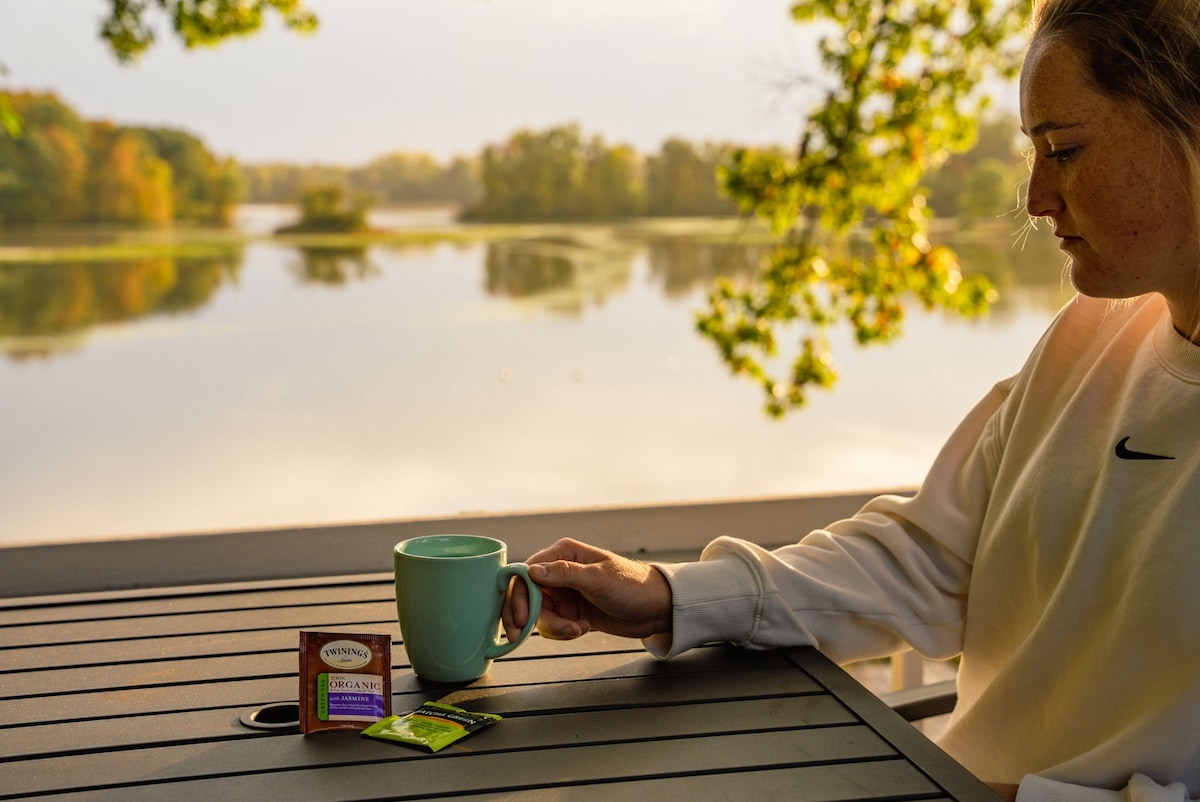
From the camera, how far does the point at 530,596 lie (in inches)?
36.3

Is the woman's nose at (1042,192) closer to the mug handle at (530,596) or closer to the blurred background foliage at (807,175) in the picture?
the mug handle at (530,596)

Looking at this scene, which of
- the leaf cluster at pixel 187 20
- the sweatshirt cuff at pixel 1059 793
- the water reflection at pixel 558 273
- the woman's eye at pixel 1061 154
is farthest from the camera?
the water reflection at pixel 558 273

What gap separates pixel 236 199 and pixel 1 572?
163 inches

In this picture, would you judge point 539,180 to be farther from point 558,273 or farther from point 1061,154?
point 1061,154

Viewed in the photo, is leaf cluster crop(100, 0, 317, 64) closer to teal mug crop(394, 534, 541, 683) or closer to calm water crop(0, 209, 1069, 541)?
calm water crop(0, 209, 1069, 541)

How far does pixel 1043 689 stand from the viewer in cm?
103

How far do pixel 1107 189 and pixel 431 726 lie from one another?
682 millimetres

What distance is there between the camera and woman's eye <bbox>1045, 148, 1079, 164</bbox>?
3.10 ft

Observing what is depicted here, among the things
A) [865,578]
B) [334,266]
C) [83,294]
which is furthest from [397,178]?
[865,578]

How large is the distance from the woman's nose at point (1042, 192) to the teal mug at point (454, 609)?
0.54m

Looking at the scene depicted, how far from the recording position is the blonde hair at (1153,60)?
2.94ft

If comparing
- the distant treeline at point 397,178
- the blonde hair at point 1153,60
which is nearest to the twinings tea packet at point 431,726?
A: the blonde hair at point 1153,60

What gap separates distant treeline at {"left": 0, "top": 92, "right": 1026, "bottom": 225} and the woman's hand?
12.9 feet

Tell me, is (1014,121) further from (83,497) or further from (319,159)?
(83,497)
